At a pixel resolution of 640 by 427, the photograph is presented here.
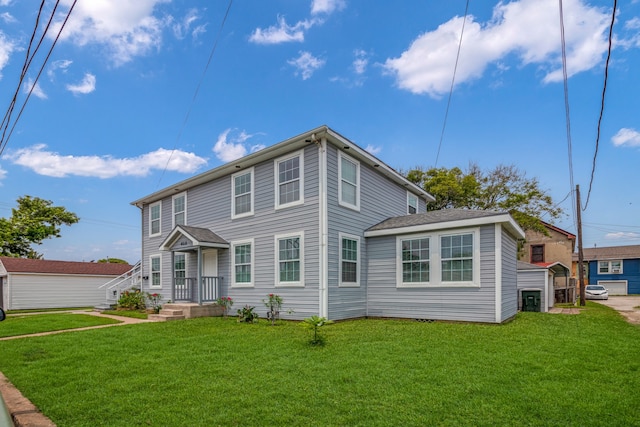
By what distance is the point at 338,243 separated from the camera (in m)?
10.9

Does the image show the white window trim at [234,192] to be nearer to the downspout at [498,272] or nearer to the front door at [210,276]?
the front door at [210,276]

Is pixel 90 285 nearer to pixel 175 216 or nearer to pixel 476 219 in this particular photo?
pixel 175 216

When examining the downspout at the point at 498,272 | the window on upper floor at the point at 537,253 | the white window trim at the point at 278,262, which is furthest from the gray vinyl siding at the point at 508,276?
the window on upper floor at the point at 537,253

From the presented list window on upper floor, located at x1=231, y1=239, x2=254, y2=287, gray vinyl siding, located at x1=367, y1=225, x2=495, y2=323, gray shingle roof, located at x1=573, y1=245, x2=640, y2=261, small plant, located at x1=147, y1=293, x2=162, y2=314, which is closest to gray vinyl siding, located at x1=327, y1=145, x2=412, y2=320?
gray vinyl siding, located at x1=367, y1=225, x2=495, y2=323

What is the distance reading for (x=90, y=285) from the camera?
24250 mm

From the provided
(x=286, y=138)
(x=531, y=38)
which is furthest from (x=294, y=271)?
(x=531, y=38)

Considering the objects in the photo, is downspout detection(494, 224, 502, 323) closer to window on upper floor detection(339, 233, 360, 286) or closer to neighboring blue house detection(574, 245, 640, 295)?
window on upper floor detection(339, 233, 360, 286)

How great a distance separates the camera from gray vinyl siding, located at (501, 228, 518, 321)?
33.2 ft

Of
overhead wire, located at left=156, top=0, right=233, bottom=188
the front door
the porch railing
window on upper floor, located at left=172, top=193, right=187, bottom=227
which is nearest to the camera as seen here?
overhead wire, located at left=156, top=0, right=233, bottom=188

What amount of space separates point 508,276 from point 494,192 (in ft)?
51.8

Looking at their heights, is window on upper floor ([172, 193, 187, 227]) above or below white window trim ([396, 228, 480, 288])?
above

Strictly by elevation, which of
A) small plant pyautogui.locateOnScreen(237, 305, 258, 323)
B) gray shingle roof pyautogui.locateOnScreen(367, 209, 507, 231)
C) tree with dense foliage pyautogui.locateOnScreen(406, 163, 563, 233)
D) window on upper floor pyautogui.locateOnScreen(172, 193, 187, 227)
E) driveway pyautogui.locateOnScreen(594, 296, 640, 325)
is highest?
tree with dense foliage pyautogui.locateOnScreen(406, 163, 563, 233)

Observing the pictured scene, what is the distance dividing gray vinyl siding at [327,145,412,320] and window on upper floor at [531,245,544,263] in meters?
20.9

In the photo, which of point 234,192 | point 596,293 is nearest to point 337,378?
point 234,192
